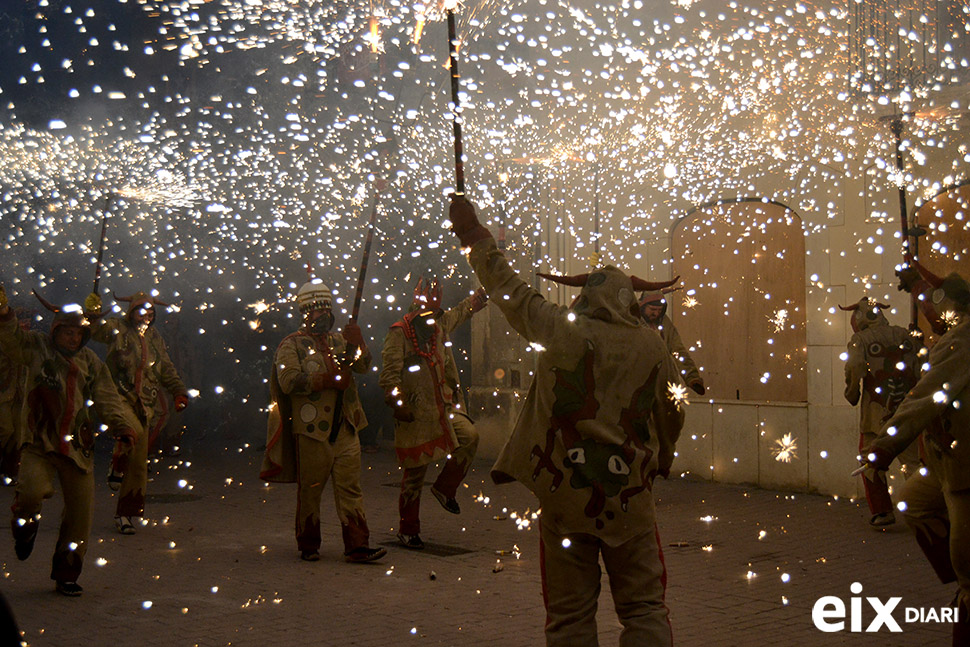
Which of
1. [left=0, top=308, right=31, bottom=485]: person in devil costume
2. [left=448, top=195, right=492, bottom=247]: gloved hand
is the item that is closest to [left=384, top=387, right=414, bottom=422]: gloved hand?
[left=448, top=195, right=492, bottom=247]: gloved hand

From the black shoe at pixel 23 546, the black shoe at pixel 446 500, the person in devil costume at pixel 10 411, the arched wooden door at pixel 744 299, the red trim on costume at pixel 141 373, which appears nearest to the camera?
the black shoe at pixel 23 546

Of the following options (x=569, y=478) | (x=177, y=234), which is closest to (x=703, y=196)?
(x=569, y=478)

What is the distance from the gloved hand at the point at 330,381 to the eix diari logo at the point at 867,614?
133 inches

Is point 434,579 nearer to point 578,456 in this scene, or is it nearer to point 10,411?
point 578,456

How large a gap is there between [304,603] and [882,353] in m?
5.01

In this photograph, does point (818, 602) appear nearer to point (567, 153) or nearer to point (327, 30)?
point (567, 153)

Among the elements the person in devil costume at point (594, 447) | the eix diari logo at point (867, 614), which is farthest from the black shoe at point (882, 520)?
the person in devil costume at point (594, 447)

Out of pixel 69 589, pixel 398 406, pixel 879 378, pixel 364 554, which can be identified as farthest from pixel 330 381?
pixel 879 378

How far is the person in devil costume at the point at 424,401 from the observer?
789 centimetres

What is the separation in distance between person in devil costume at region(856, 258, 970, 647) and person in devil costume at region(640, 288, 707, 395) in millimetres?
4029

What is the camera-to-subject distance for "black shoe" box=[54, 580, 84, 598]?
20.5 ft

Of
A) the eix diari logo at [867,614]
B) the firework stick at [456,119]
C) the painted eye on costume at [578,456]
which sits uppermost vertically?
the firework stick at [456,119]

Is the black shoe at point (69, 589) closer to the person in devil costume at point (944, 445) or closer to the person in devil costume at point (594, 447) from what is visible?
the person in devil costume at point (594, 447)

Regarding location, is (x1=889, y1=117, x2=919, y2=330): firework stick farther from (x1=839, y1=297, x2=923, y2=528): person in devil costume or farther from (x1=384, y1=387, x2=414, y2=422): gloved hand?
(x1=384, y1=387, x2=414, y2=422): gloved hand
